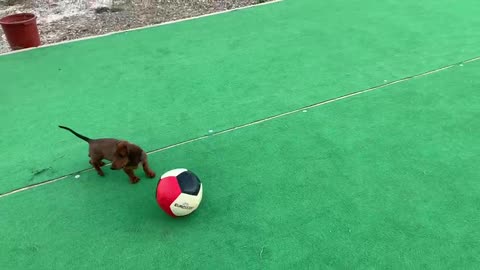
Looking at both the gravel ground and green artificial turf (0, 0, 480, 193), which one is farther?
the gravel ground

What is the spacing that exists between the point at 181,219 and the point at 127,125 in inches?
45.8

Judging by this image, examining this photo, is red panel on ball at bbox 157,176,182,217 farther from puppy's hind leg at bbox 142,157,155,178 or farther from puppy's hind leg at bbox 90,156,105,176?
puppy's hind leg at bbox 90,156,105,176

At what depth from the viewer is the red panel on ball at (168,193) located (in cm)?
222

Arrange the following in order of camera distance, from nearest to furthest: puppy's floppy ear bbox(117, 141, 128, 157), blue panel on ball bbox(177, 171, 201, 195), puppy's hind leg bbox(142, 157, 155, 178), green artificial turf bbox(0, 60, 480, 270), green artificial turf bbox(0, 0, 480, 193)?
green artificial turf bbox(0, 60, 480, 270) < blue panel on ball bbox(177, 171, 201, 195) < puppy's floppy ear bbox(117, 141, 128, 157) < puppy's hind leg bbox(142, 157, 155, 178) < green artificial turf bbox(0, 0, 480, 193)

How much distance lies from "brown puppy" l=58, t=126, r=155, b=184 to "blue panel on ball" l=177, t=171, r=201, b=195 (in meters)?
0.33

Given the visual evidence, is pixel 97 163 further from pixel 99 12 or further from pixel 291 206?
pixel 99 12

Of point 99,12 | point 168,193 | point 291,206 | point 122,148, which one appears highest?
Answer: point 122,148

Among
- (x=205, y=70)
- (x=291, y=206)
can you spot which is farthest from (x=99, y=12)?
(x=291, y=206)

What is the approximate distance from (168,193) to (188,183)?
0.12 m

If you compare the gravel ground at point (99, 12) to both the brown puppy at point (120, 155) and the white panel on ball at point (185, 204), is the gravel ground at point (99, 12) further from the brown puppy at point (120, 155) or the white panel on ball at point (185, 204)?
the white panel on ball at point (185, 204)

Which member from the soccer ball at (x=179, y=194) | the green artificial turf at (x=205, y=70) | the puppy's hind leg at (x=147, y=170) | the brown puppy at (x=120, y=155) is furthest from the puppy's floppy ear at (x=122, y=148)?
the green artificial turf at (x=205, y=70)

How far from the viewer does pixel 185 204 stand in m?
2.24

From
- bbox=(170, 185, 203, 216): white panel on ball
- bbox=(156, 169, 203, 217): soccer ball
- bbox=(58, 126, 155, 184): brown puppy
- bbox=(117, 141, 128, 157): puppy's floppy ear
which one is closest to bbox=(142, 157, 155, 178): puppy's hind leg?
bbox=(58, 126, 155, 184): brown puppy

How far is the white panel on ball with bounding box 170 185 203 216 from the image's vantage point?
222 cm
